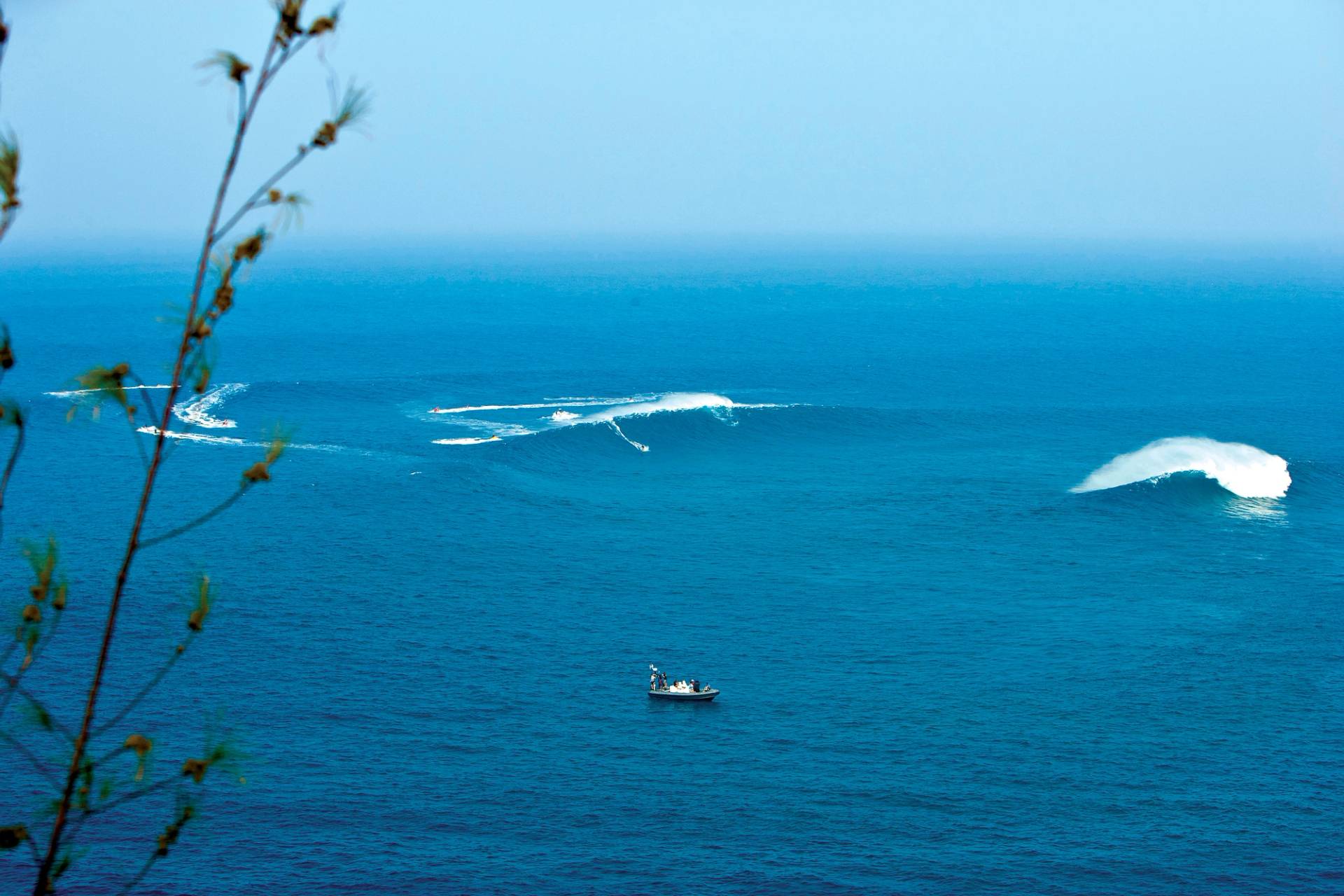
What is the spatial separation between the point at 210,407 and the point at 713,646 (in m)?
61.2

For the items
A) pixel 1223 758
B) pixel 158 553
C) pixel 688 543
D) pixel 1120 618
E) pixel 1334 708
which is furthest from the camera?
pixel 688 543

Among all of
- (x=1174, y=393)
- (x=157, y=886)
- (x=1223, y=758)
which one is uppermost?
(x=1174, y=393)

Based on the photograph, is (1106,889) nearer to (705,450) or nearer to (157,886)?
(157,886)

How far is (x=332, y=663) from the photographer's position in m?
47.6

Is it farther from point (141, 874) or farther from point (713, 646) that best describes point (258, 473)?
point (713, 646)

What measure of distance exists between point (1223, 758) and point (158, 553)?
1943 inches

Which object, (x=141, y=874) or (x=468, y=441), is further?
(x=468, y=441)

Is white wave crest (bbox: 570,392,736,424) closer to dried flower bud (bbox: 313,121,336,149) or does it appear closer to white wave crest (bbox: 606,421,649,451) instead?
white wave crest (bbox: 606,421,649,451)

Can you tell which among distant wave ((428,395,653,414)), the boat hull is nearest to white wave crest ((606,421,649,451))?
distant wave ((428,395,653,414))

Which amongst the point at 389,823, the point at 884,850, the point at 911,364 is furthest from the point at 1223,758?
the point at 911,364

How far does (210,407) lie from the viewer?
9600 centimetres

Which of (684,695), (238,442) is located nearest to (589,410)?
(238,442)

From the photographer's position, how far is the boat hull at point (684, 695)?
4462cm

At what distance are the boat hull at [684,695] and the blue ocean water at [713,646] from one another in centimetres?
63
